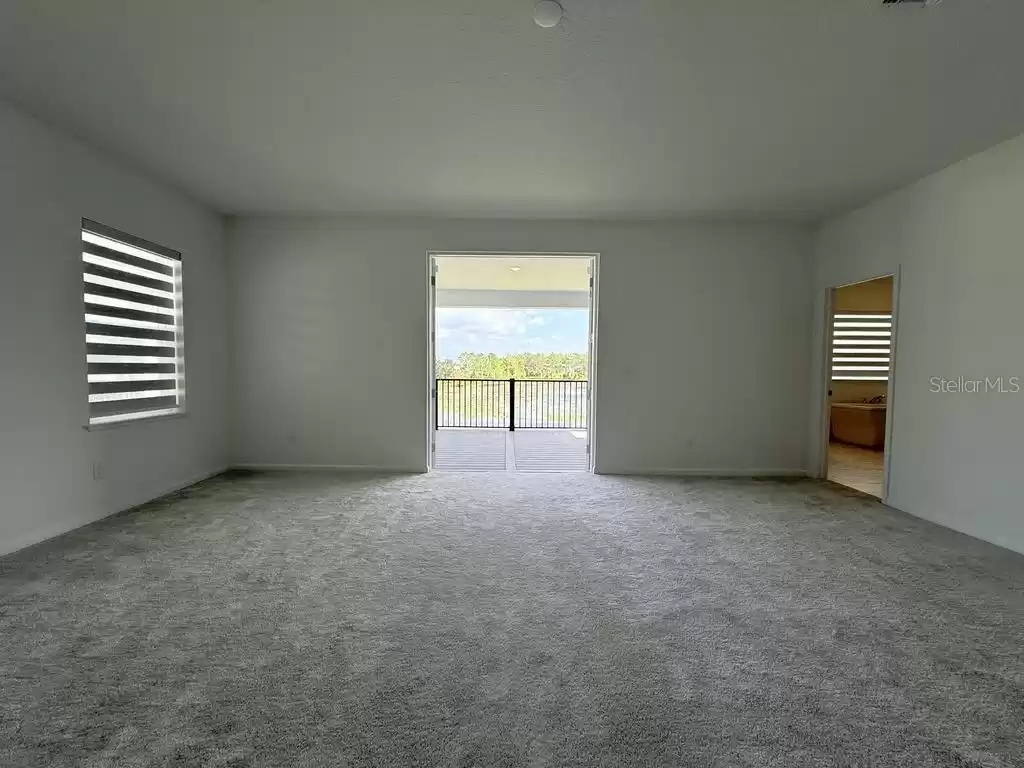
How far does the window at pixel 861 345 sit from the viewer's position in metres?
7.25

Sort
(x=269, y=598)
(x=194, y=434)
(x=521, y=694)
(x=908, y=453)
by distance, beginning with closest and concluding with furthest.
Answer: (x=521, y=694) → (x=269, y=598) → (x=908, y=453) → (x=194, y=434)

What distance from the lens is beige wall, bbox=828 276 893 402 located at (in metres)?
7.23

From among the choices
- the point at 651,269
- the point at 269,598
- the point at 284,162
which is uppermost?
the point at 284,162

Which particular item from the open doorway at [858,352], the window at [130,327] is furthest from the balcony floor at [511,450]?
the open doorway at [858,352]

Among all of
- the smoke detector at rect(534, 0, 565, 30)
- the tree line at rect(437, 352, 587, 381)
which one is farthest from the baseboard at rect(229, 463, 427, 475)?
the tree line at rect(437, 352, 587, 381)

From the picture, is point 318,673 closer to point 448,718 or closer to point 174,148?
point 448,718

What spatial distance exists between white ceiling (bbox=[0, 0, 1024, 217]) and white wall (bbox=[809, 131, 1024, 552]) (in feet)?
0.98

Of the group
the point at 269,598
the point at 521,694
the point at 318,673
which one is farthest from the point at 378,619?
the point at 521,694

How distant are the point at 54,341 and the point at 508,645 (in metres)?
3.29

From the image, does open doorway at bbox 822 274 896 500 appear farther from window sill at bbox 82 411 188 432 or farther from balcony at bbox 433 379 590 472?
window sill at bbox 82 411 188 432

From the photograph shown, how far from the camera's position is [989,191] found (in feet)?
10.1

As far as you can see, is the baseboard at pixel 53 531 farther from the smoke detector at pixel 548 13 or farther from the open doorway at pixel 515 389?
the smoke detector at pixel 548 13

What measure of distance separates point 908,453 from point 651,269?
2.62 m

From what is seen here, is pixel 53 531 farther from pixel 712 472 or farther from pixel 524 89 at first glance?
pixel 712 472
